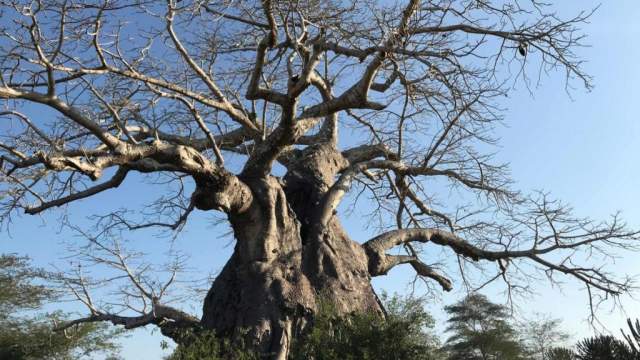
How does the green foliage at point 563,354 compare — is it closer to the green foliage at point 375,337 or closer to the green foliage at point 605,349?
the green foliage at point 605,349

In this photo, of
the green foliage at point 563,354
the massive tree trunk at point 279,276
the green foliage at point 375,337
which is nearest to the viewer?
the green foliage at point 375,337

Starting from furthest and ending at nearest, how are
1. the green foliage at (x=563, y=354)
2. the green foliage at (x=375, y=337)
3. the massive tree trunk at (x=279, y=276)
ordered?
1. the massive tree trunk at (x=279, y=276)
2. the green foliage at (x=563, y=354)
3. the green foliage at (x=375, y=337)

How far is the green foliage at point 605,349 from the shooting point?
4867mm

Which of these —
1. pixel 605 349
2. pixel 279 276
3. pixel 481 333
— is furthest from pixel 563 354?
pixel 481 333

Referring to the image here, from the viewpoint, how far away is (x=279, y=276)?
247 inches

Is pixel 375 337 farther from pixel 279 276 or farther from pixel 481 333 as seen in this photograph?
pixel 481 333

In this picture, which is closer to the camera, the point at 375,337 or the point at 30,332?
the point at 375,337

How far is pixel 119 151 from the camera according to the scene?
480cm

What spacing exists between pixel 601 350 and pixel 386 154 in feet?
13.9

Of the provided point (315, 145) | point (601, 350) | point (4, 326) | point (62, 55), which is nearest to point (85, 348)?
point (4, 326)

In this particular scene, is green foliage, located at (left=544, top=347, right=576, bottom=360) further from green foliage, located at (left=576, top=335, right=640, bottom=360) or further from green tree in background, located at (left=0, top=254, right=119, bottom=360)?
green tree in background, located at (left=0, top=254, right=119, bottom=360)

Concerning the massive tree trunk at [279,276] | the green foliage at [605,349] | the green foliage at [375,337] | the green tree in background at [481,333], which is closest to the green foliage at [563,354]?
the green foliage at [605,349]

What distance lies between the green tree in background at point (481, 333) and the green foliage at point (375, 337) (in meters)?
14.5

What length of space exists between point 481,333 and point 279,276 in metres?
15.2
